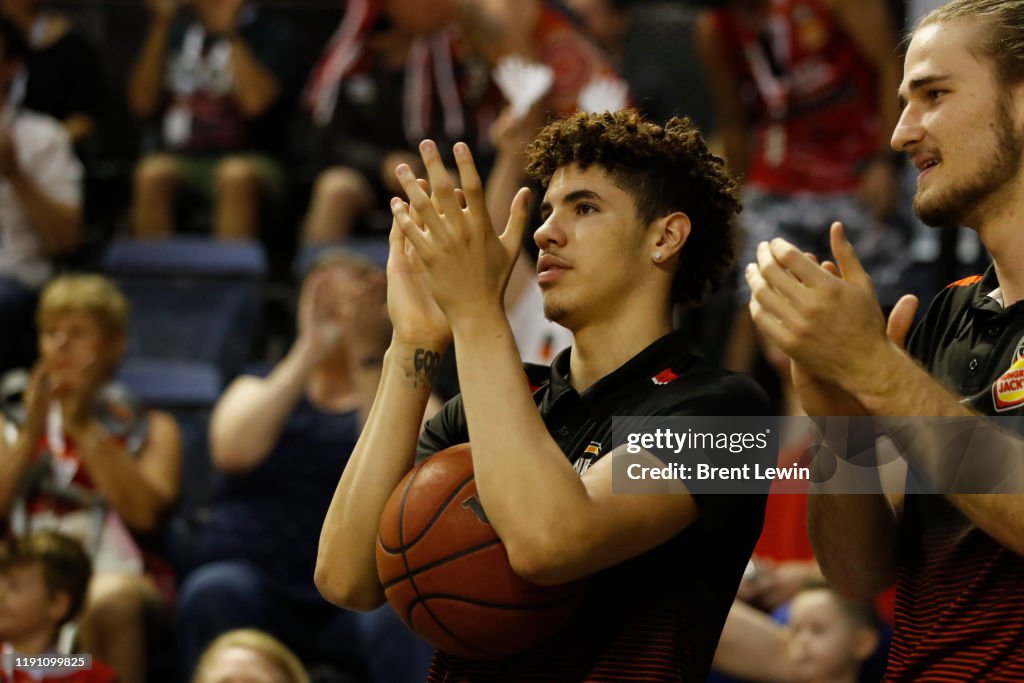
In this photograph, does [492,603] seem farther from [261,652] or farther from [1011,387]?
[261,652]

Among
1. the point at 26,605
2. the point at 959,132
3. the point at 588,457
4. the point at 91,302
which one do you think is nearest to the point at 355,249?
the point at 91,302

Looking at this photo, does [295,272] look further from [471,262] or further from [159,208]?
[471,262]

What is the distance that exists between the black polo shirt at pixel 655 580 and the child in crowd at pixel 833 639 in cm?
169

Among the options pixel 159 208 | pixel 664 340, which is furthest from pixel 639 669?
pixel 159 208

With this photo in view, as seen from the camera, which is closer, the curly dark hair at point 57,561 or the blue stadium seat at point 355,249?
the curly dark hair at point 57,561

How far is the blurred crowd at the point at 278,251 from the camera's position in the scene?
4488 millimetres

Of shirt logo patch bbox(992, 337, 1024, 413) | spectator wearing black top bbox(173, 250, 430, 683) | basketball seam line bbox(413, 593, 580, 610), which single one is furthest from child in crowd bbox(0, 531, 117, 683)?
shirt logo patch bbox(992, 337, 1024, 413)

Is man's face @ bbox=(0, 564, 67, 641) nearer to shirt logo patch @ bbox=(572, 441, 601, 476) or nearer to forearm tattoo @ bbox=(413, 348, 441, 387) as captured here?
forearm tattoo @ bbox=(413, 348, 441, 387)

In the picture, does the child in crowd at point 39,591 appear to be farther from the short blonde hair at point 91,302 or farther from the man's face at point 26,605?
the short blonde hair at point 91,302

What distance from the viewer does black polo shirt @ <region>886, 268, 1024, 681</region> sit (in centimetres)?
218

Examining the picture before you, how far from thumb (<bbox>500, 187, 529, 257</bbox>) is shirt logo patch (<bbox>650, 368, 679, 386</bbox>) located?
0.33 metres

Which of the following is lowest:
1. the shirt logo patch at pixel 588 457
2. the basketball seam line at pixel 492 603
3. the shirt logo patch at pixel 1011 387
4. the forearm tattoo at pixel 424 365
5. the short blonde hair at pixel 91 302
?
the basketball seam line at pixel 492 603

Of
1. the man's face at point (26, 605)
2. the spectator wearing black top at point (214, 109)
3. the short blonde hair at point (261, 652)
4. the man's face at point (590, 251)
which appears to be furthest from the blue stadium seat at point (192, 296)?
the man's face at point (590, 251)

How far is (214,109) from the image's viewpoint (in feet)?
22.5
